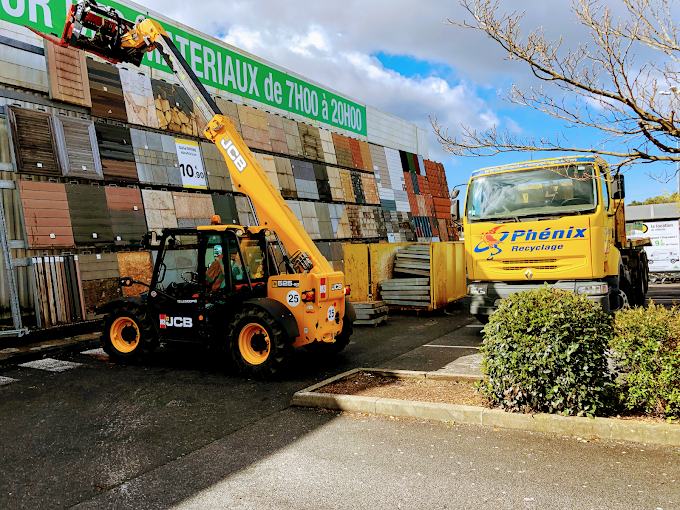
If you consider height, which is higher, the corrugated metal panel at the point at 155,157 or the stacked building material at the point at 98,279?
the corrugated metal panel at the point at 155,157

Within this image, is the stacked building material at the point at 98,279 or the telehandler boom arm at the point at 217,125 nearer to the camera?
the telehandler boom arm at the point at 217,125

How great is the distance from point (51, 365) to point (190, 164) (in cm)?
735

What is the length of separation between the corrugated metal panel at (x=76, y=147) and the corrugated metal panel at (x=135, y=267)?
1869 mm

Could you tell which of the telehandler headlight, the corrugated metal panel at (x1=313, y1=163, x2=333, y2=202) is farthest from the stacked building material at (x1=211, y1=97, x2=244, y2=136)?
the telehandler headlight

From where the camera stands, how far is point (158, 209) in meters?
12.9

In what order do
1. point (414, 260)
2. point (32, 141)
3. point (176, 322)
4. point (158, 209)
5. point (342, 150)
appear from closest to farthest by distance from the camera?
point (176, 322) < point (32, 141) < point (158, 209) < point (414, 260) < point (342, 150)

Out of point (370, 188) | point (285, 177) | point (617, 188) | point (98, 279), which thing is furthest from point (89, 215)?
point (370, 188)

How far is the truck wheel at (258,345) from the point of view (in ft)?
22.4

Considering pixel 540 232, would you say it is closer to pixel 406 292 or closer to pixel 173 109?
pixel 406 292

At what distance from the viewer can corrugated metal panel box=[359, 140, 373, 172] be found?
73.5 ft

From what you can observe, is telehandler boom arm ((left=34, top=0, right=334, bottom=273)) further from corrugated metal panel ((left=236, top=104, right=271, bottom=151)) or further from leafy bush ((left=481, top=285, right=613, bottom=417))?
corrugated metal panel ((left=236, top=104, right=271, bottom=151))

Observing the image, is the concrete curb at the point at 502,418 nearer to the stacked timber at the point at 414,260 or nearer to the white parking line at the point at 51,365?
the white parking line at the point at 51,365

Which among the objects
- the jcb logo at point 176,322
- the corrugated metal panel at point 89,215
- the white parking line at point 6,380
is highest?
the corrugated metal panel at point 89,215

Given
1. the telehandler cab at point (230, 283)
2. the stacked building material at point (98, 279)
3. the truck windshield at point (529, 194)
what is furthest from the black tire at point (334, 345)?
the stacked building material at point (98, 279)
